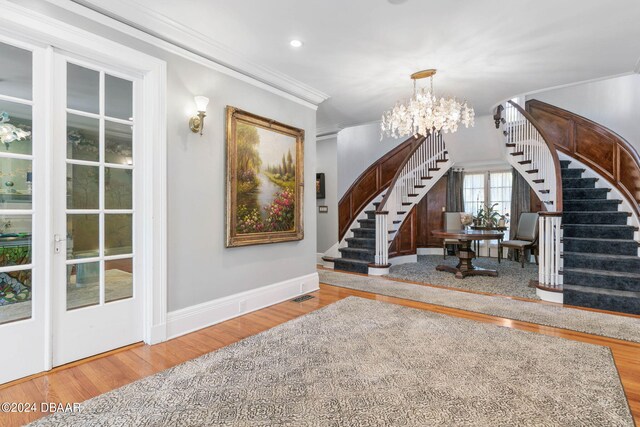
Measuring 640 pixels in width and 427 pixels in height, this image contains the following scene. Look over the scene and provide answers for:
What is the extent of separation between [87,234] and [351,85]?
3.55 metres

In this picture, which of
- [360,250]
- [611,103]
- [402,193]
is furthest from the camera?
[402,193]

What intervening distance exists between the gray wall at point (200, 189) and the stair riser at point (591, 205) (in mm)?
5290

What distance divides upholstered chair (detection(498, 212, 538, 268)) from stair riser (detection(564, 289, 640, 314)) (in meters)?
2.34

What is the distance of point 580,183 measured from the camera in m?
5.79

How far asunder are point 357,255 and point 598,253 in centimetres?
377

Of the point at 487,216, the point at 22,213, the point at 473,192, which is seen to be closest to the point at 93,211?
the point at 22,213

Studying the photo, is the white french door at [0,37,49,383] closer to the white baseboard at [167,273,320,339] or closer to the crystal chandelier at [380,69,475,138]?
the white baseboard at [167,273,320,339]

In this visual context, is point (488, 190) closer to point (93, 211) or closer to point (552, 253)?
point (552, 253)

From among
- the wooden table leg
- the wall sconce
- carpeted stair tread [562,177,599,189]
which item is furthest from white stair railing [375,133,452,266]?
the wall sconce

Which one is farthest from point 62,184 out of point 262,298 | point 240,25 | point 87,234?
point 262,298

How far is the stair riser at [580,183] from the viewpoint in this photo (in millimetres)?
5711

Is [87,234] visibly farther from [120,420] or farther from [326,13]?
[326,13]

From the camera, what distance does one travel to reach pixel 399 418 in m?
1.83

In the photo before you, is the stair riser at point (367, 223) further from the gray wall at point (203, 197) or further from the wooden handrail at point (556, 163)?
the gray wall at point (203, 197)
